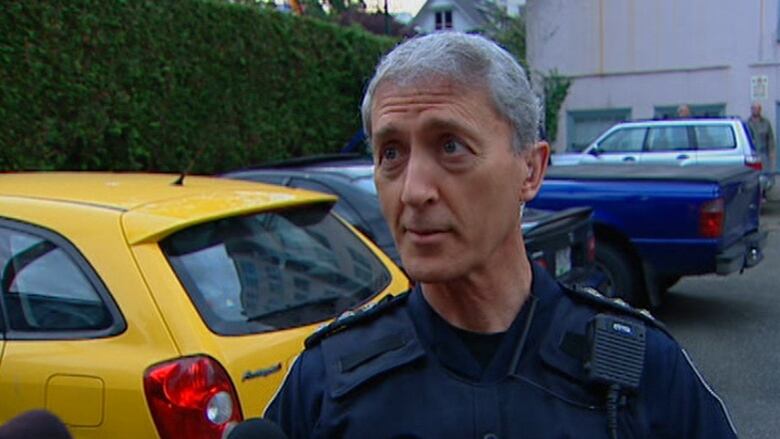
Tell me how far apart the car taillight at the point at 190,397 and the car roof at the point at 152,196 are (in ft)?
1.65

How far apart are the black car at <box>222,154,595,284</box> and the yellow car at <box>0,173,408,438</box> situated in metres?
1.55

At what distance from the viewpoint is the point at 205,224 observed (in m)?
3.37

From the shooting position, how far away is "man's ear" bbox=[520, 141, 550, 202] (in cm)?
148

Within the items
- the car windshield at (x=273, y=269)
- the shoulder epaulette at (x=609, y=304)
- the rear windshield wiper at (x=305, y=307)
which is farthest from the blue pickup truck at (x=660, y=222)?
the shoulder epaulette at (x=609, y=304)

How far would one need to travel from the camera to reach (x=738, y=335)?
726cm

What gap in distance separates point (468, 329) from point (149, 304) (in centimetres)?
178

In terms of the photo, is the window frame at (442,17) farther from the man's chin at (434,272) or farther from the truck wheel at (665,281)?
the man's chin at (434,272)

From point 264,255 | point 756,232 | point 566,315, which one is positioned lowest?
point 756,232

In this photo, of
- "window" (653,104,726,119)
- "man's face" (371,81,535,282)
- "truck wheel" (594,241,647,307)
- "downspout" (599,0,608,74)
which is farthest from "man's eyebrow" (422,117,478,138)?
"downspout" (599,0,608,74)

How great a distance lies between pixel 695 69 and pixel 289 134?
38.0ft

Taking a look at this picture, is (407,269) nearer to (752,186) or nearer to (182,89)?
(752,186)

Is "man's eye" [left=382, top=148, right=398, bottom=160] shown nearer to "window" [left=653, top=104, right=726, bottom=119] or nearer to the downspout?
"window" [left=653, top=104, right=726, bottom=119]

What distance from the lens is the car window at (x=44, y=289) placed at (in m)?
3.11

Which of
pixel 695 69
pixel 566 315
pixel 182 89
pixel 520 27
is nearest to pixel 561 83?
pixel 695 69
